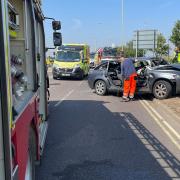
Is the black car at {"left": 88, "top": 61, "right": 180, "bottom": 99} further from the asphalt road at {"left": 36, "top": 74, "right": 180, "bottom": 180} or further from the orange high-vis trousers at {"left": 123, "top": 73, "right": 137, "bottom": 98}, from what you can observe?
the asphalt road at {"left": 36, "top": 74, "right": 180, "bottom": 180}

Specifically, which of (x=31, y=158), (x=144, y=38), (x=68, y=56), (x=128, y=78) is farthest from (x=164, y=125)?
(x=68, y=56)

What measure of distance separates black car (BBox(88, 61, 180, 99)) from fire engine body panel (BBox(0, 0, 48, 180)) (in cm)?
1090

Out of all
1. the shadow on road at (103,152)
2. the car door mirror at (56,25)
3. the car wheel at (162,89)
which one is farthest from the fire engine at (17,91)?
the car wheel at (162,89)

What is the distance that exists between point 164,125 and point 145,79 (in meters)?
5.92

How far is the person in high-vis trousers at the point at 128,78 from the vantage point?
15328 millimetres

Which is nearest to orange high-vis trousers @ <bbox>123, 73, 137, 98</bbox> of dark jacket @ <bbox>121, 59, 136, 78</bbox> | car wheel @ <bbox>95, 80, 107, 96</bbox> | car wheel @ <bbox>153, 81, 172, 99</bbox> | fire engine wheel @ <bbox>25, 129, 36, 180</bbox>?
dark jacket @ <bbox>121, 59, 136, 78</bbox>

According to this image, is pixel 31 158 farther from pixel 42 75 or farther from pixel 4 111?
pixel 42 75

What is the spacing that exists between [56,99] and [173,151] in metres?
8.90

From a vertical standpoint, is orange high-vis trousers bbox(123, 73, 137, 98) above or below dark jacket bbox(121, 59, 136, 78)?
below

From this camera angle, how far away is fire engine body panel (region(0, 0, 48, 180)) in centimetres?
270

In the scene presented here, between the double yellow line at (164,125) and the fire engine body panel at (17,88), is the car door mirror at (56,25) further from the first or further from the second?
the fire engine body panel at (17,88)

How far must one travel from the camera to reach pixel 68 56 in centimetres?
2930

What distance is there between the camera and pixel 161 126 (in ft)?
33.0

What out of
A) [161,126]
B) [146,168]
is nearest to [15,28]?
[146,168]
